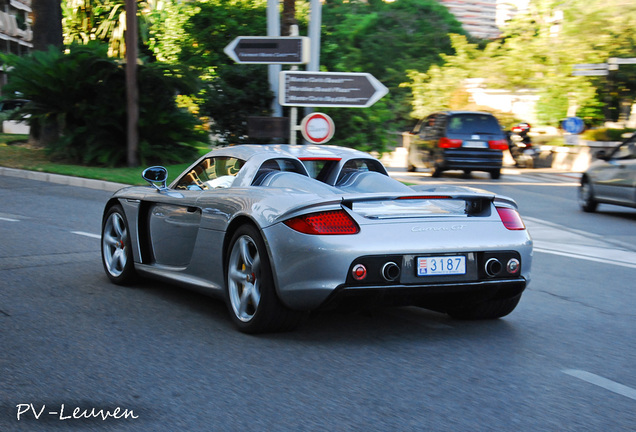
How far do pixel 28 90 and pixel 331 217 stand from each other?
18.1 metres

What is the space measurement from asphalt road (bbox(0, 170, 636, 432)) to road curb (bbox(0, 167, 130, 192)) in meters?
10.1

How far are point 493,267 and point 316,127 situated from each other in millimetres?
8547

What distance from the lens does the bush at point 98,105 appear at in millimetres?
21031

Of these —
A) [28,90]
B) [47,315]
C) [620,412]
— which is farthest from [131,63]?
[620,412]

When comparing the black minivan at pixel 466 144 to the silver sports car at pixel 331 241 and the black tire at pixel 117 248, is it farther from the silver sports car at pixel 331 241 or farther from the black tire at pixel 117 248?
the silver sports car at pixel 331 241

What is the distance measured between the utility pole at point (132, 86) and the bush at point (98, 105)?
0.18 m

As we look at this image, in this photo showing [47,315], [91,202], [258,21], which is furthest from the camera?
[258,21]

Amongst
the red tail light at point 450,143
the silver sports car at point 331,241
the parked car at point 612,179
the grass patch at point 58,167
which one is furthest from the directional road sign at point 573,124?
the silver sports car at point 331,241

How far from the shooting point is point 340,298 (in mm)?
5070

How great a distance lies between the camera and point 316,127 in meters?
13.7

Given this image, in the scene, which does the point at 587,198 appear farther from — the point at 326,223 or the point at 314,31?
the point at 326,223

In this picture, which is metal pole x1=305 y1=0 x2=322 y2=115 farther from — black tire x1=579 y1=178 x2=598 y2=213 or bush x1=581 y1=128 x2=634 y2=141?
bush x1=581 y1=128 x2=634 y2=141

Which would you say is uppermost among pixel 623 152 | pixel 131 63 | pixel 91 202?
pixel 131 63

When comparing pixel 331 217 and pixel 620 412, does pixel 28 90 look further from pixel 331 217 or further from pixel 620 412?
pixel 620 412
